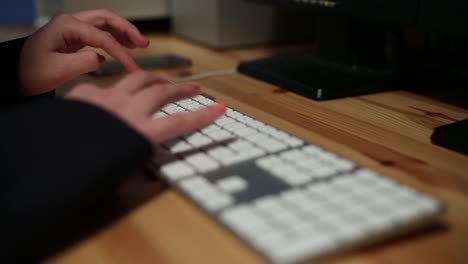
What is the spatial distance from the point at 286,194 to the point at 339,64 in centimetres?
50

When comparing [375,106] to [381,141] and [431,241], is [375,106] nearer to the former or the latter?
[381,141]

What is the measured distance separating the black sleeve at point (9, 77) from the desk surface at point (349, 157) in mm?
192

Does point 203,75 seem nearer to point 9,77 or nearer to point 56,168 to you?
point 9,77

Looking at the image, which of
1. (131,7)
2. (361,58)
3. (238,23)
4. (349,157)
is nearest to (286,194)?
(349,157)

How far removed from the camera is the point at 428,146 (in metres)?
0.56

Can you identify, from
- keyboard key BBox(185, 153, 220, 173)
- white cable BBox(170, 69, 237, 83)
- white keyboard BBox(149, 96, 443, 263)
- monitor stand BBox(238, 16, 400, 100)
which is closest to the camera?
white keyboard BBox(149, 96, 443, 263)

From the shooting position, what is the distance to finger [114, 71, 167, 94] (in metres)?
0.49

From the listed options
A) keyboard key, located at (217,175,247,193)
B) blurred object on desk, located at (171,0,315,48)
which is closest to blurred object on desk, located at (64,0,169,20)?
blurred object on desk, located at (171,0,315,48)

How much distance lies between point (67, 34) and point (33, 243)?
0.38 metres

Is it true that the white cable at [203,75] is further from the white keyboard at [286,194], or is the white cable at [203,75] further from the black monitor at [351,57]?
the white keyboard at [286,194]

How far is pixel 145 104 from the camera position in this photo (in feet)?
1.55

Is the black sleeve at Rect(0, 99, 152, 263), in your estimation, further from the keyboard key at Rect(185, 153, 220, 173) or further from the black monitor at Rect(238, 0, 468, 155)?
the black monitor at Rect(238, 0, 468, 155)

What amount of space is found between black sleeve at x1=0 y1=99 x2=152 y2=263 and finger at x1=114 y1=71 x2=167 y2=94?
70 mm

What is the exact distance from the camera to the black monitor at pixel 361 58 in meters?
0.68
